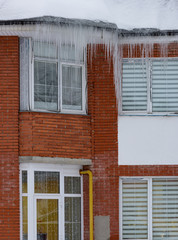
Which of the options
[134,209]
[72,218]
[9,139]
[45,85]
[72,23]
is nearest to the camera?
[72,23]

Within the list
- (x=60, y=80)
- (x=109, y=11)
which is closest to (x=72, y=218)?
(x=60, y=80)

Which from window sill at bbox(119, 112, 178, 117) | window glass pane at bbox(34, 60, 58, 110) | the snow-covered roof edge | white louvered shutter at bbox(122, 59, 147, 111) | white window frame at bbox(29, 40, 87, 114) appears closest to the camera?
the snow-covered roof edge

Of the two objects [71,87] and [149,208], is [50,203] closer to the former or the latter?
[149,208]

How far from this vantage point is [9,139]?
13.8 metres

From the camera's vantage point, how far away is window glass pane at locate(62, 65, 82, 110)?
14609 millimetres

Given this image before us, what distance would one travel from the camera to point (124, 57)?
49.2ft

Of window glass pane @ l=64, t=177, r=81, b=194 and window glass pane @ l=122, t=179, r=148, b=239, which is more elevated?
window glass pane @ l=64, t=177, r=81, b=194

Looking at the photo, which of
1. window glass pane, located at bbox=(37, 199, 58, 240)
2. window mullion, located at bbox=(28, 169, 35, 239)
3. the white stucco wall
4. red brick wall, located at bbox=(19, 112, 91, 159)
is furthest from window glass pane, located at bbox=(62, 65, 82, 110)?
window glass pane, located at bbox=(37, 199, 58, 240)

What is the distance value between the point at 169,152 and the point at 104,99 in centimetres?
196

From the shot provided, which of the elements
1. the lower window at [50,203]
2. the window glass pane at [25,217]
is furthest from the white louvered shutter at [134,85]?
the window glass pane at [25,217]

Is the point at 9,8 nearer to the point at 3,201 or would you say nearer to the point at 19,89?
the point at 19,89

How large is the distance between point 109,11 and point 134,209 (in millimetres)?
4639

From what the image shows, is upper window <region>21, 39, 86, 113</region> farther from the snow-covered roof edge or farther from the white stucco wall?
the white stucco wall

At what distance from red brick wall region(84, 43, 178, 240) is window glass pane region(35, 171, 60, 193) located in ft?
2.64
